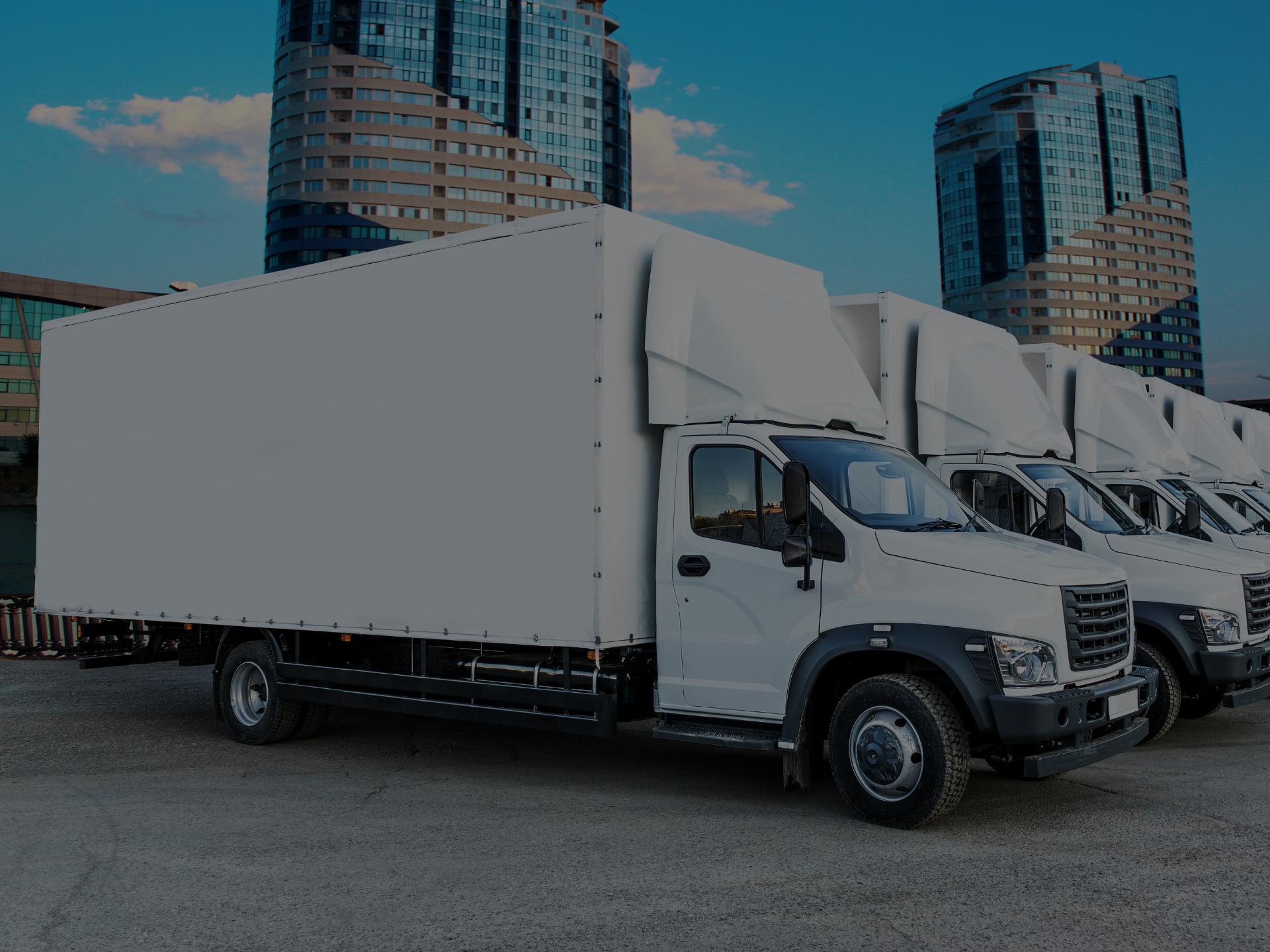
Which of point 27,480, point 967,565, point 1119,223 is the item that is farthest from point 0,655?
point 1119,223

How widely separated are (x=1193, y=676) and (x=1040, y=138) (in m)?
184

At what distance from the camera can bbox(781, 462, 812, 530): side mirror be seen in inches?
253

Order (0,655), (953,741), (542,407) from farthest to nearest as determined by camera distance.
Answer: (0,655) → (542,407) → (953,741)

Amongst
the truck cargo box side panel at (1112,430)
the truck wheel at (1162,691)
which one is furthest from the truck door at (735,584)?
the truck cargo box side panel at (1112,430)

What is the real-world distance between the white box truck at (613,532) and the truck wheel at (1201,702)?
269cm

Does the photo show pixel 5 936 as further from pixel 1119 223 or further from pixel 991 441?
pixel 1119 223

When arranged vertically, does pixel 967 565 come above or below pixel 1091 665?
above

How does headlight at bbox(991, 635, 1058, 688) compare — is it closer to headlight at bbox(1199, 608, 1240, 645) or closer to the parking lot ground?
the parking lot ground

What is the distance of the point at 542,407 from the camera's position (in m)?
7.47

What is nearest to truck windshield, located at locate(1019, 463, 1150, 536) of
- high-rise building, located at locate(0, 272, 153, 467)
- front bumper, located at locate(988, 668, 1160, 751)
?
front bumper, located at locate(988, 668, 1160, 751)

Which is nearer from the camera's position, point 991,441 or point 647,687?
point 647,687

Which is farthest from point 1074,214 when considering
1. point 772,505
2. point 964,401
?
point 772,505

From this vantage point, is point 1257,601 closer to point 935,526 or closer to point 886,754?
point 935,526

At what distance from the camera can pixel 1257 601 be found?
926 cm
